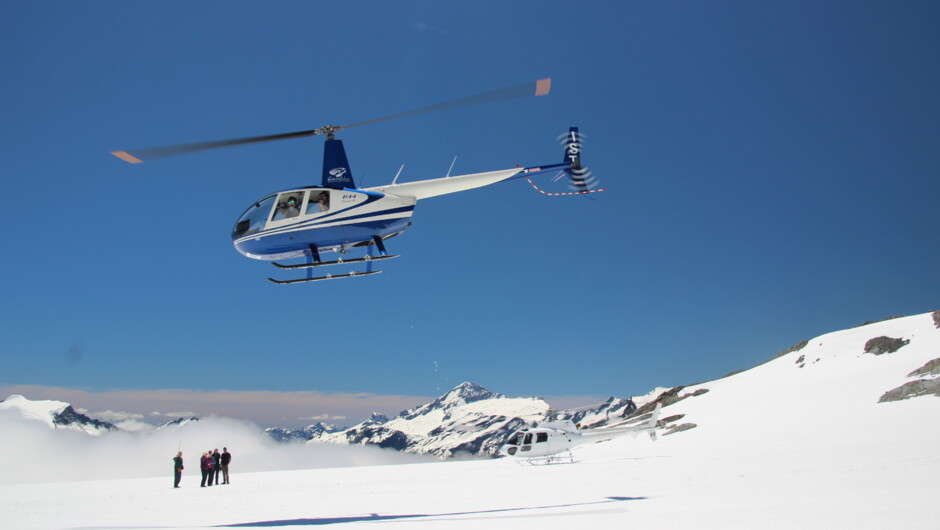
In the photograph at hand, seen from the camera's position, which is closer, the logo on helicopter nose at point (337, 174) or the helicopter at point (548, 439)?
the logo on helicopter nose at point (337, 174)

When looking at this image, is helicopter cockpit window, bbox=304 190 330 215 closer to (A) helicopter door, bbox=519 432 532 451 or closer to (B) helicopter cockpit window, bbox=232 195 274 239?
(B) helicopter cockpit window, bbox=232 195 274 239

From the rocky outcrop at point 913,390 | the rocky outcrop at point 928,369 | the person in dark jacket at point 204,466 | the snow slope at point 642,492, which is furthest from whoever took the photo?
the rocky outcrop at point 928,369

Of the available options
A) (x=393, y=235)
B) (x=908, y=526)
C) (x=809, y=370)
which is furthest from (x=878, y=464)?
(x=809, y=370)

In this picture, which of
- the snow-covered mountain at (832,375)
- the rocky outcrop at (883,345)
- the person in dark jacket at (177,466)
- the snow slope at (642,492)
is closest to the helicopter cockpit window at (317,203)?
the snow slope at (642,492)

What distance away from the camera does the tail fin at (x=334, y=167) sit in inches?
846

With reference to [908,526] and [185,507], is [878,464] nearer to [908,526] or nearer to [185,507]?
[908,526]

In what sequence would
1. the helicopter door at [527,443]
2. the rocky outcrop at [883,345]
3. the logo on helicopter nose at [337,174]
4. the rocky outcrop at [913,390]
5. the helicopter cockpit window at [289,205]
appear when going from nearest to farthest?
the helicopter cockpit window at [289,205] → the logo on helicopter nose at [337,174] → the helicopter door at [527,443] → the rocky outcrop at [913,390] → the rocky outcrop at [883,345]

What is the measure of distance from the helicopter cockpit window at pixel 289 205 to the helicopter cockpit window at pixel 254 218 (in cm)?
38

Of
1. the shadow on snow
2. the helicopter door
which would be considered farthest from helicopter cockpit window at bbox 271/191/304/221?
the helicopter door

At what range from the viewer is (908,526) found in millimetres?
8695

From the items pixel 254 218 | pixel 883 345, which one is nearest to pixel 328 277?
pixel 254 218

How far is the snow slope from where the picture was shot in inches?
412

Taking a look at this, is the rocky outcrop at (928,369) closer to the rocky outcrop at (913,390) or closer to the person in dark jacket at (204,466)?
the rocky outcrop at (913,390)

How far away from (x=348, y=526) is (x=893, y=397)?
34538 mm
